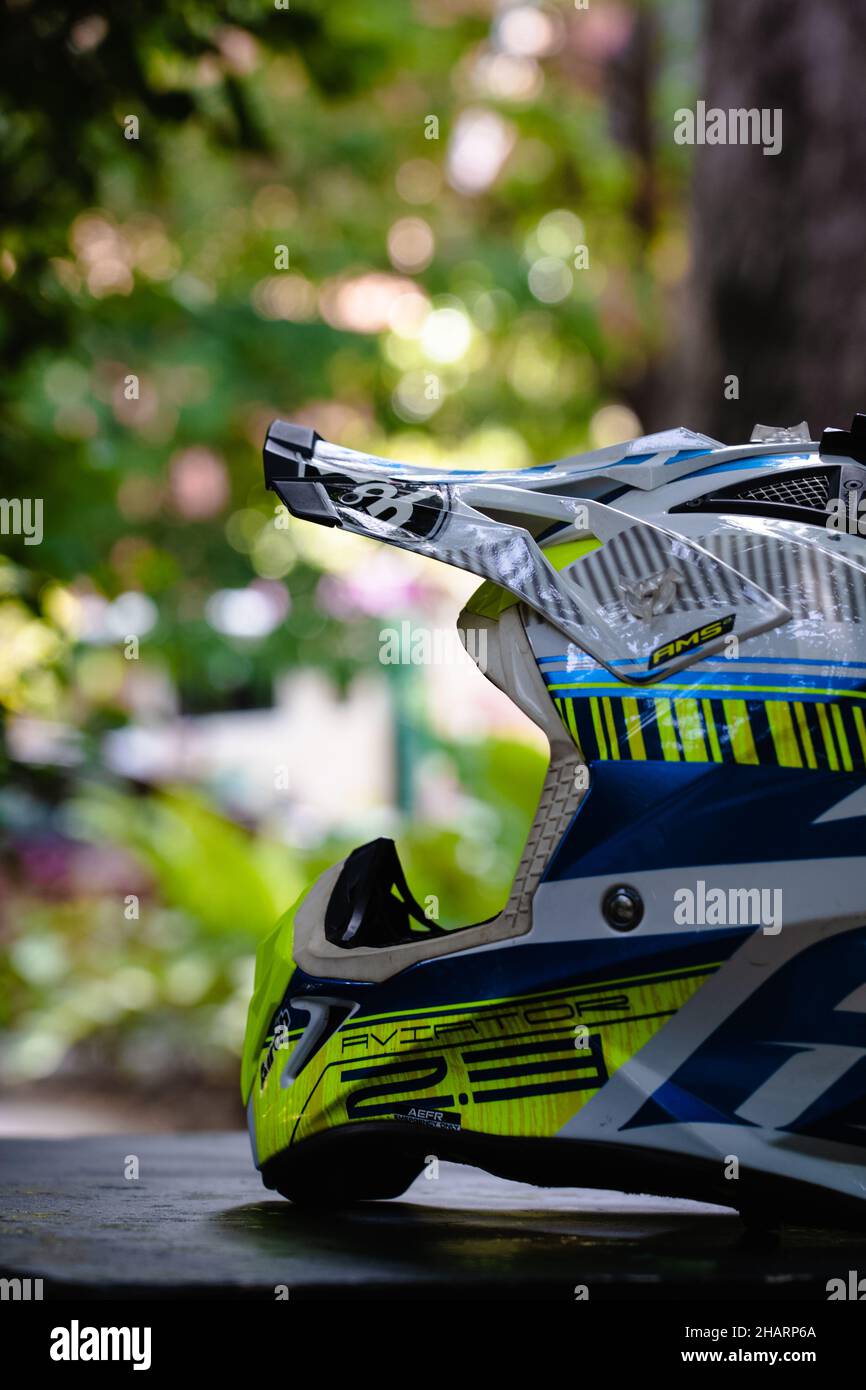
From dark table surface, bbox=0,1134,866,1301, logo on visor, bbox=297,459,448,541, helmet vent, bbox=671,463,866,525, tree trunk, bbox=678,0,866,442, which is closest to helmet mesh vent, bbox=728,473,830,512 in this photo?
helmet vent, bbox=671,463,866,525

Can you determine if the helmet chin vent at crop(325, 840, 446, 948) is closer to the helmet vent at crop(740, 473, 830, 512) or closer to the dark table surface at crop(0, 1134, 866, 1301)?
the dark table surface at crop(0, 1134, 866, 1301)

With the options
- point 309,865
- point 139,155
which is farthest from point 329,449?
point 309,865

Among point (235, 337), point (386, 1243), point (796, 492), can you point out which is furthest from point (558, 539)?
point (235, 337)

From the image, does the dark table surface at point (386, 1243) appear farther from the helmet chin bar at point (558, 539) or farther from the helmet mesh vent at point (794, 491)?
the helmet mesh vent at point (794, 491)

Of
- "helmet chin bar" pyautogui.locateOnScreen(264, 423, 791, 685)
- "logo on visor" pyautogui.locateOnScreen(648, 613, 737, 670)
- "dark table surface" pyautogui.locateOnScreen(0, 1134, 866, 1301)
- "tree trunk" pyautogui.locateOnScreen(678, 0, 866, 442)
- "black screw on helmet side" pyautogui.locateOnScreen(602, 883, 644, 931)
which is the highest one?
"tree trunk" pyautogui.locateOnScreen(678, 0, 866, 442)

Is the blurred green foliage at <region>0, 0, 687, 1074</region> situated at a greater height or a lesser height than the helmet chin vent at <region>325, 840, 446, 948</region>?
greater

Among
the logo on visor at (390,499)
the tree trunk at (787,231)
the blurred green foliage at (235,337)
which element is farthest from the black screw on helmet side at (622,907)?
the tree trunk at (787,231)

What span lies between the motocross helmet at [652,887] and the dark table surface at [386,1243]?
0.11 meters

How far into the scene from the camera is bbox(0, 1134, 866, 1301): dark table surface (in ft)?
5.23

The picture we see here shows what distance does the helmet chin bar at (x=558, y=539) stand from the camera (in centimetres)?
202

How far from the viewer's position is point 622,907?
198 centimetres

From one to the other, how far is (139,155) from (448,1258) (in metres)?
3.07

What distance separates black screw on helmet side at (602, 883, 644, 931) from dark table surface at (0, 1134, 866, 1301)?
15.9 inches
